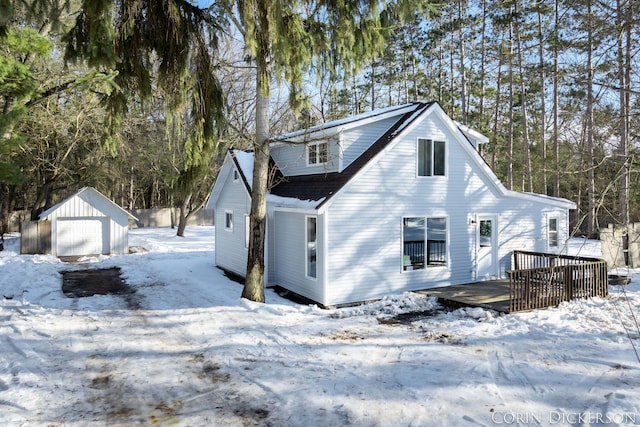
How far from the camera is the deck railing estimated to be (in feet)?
33.2

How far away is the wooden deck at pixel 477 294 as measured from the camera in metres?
10.6

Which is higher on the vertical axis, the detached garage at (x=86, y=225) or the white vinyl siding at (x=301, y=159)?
the white vinyl siding at (x=301, y=159)

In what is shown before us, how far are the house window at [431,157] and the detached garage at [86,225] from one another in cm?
1478

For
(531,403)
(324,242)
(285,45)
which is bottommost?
(531,403)

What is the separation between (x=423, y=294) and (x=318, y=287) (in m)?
2.80

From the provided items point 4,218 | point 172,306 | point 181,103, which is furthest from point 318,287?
point 4,218

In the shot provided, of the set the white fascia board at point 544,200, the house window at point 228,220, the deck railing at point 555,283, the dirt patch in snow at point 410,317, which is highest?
the white fascia board at point 544,200

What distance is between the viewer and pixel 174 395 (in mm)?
5758

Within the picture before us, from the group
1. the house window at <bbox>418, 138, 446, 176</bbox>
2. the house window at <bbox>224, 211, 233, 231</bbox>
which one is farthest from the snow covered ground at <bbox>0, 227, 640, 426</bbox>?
the house window at <bbox>224, 211, 233, 231</bbox>

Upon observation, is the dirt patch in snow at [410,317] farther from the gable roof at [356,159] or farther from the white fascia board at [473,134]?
the white fascia board at [473,134]

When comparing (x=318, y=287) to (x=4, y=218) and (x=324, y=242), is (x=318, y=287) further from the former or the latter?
(x=4, y=218)

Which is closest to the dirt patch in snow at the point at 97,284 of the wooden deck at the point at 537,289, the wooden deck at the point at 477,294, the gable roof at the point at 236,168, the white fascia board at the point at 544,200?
the gable roof at the point at 236,168

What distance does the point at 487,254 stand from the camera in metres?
13.8

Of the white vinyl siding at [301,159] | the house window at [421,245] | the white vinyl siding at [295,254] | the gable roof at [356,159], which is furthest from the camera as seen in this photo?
the white vinyl siding at [301,159]
